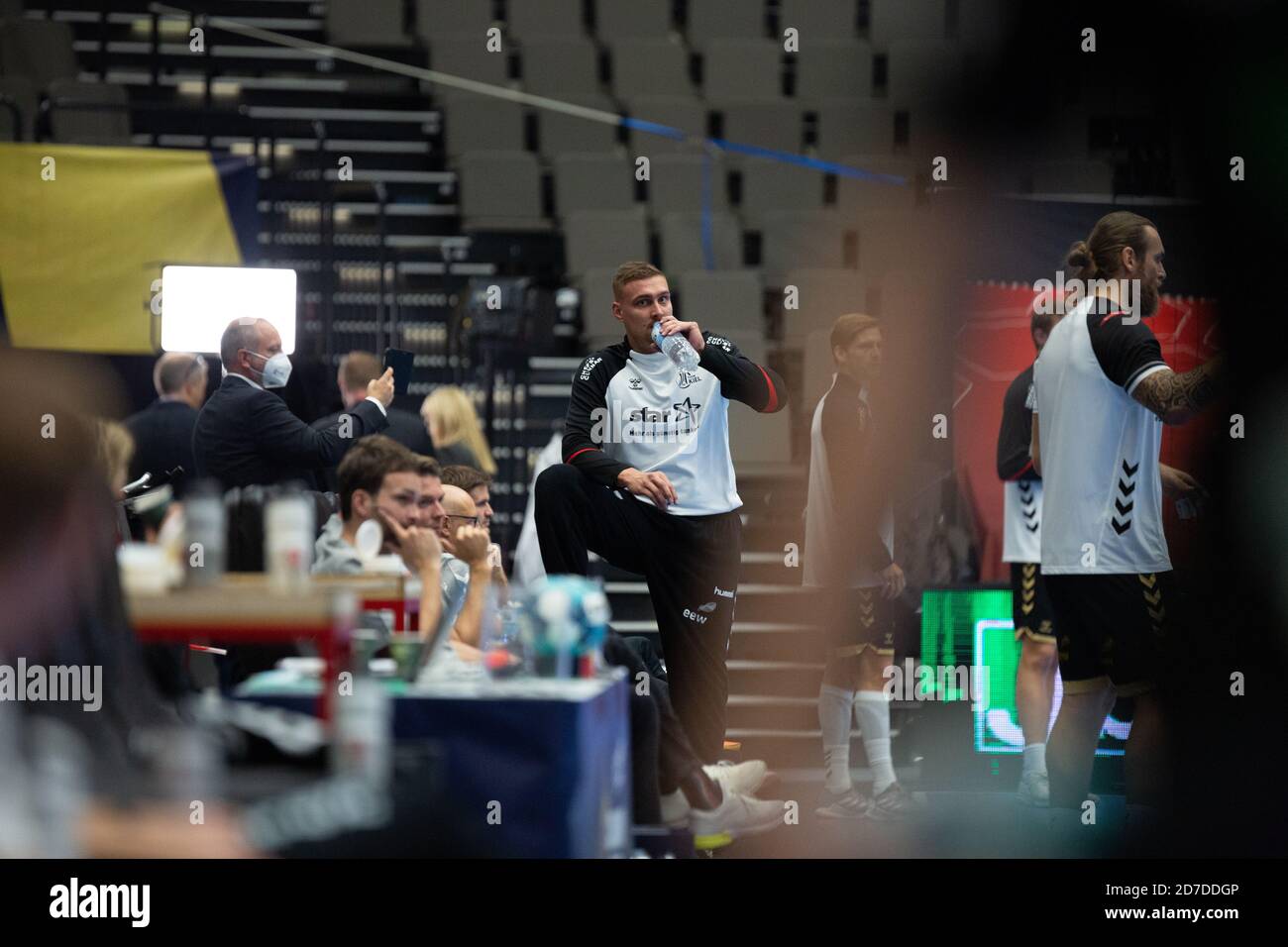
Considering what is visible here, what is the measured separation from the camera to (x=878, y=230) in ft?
25.8

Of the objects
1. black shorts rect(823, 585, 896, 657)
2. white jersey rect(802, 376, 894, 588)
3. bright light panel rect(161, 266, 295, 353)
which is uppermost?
bright light panel rect(161, 266, 295, 353)

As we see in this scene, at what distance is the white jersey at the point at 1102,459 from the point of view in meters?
3.99

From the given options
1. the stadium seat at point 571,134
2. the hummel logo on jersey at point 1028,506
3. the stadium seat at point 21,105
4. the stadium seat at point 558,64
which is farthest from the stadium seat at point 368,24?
the hummel logo on jersey at point 1028,506

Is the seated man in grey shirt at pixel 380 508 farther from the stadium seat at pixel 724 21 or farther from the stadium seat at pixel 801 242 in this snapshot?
the stadium seat at pixel 724 21

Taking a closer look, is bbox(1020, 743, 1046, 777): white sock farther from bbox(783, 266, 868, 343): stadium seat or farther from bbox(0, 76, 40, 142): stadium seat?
bbox(0, 76, 40, 142): stadium seat

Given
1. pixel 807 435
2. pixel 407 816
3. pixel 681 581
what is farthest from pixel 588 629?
pixel 807 435

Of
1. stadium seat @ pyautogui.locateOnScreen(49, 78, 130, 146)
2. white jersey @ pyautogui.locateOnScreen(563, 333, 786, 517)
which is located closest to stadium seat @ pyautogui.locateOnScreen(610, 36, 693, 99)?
stadium seat @ pyautogui.locateOnScreen(49, 78, 130, 146)

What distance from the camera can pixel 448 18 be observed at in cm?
952

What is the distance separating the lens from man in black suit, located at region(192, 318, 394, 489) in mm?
4236

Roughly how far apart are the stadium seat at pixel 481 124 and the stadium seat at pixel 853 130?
69.0 inches

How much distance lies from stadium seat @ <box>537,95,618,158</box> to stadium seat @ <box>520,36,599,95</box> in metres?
0.38

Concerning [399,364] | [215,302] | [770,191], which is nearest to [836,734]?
[399,364]

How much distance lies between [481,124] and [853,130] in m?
2.14
